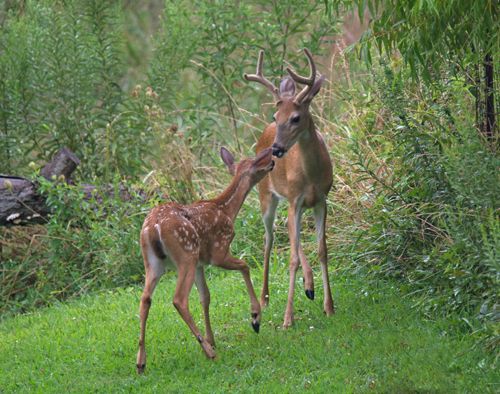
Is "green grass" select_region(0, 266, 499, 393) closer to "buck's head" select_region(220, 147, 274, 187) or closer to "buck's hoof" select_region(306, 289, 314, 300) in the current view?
"buck's hoof" select_region(306, 289, 314, 300)

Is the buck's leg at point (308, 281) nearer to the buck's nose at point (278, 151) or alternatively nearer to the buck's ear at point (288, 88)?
the buck's nose at point (278, 151)

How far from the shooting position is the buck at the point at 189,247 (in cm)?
701

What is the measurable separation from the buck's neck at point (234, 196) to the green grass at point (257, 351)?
89 cm

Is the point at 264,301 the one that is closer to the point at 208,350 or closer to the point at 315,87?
the point at 208,350

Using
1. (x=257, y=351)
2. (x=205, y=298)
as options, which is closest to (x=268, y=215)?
(x=205, y=298)

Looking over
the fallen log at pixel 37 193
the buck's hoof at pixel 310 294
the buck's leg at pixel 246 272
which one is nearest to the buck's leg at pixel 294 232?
the buck's hoof at pixel 310 294

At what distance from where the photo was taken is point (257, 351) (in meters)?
7.34

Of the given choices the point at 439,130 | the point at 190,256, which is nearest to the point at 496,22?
the point at 439,130

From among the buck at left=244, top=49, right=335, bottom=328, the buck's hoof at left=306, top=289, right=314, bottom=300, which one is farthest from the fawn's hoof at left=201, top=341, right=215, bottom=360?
the buck's hoof at left=306, top=289, right=314, bottom=300

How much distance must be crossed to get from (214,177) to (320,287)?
9.74ft

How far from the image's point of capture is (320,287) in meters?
9.02

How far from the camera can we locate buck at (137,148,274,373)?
701 cm

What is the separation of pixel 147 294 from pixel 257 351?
0.87 m

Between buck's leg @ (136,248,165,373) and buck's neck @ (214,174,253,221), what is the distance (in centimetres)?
74
